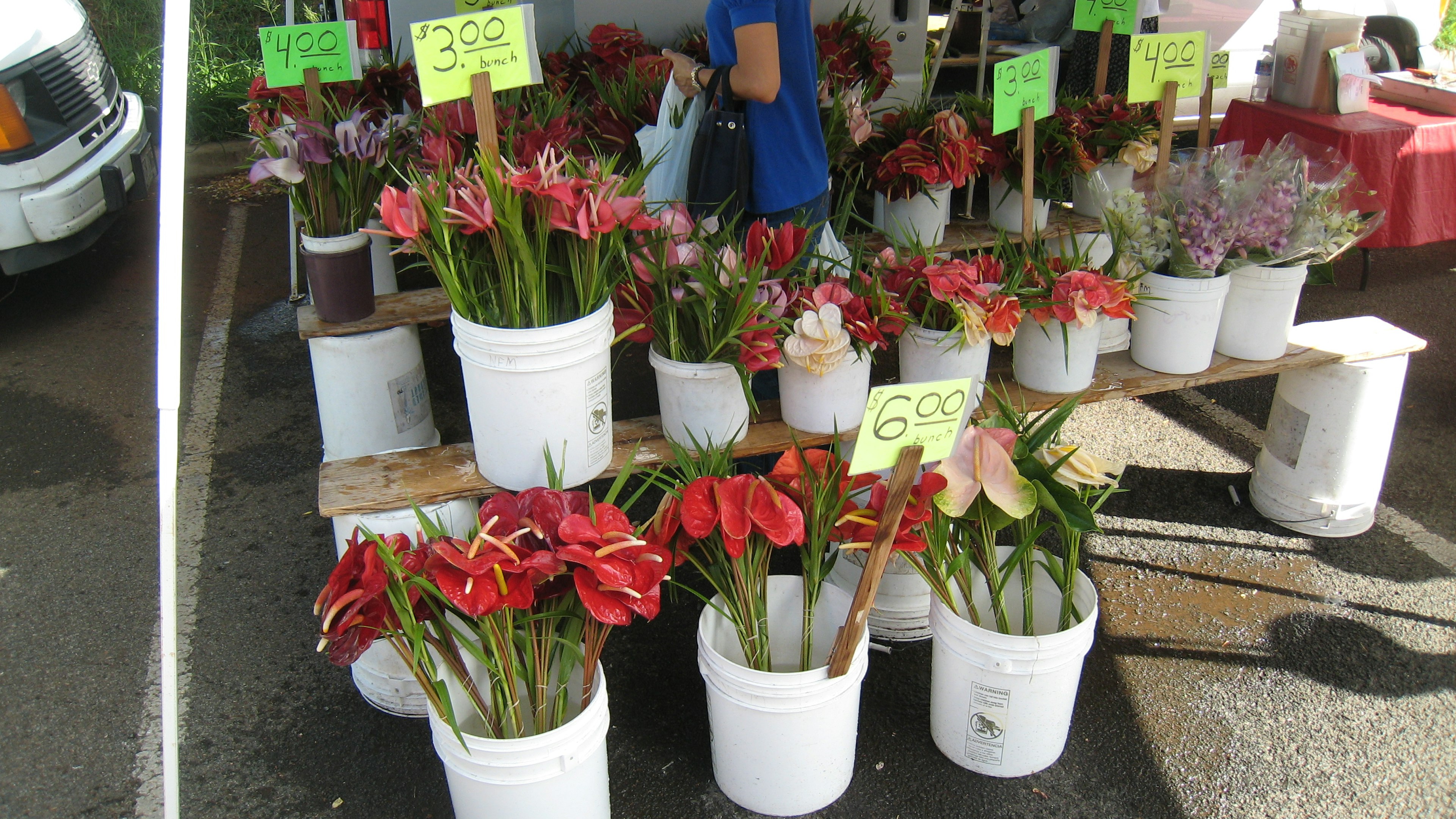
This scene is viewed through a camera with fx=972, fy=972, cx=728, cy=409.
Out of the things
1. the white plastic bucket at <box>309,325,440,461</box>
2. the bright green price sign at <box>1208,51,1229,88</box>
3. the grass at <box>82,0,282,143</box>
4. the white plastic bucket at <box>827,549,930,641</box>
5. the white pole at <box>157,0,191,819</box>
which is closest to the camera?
the white pole at <box>157,0,191,819</box>

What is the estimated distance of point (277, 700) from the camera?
210 cm

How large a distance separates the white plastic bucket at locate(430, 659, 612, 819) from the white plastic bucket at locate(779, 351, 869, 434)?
2.29 feet

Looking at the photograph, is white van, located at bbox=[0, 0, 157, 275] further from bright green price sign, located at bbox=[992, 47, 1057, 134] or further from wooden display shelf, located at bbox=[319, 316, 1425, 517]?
bright green price sign, located at bbox=[992, 47, 1057, 134]

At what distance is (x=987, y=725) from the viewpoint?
71.8 inches

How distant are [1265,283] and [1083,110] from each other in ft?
3.34

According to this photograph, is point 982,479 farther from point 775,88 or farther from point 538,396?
point 775,88

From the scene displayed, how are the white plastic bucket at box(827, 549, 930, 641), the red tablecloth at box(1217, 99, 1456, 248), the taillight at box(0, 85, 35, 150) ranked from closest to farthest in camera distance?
1. the white plastic bucket at box(827, 549, 930, 641)
2. the taillight at box(0, 85, 35, 150)
3. the red tablecloth at box(1217, 99, 1456, 248)

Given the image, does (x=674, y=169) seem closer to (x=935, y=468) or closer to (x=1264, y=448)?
(x=935, y=468)

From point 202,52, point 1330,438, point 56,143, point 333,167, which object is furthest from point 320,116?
point 202,52

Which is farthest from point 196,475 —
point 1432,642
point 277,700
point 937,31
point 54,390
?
point 937,31

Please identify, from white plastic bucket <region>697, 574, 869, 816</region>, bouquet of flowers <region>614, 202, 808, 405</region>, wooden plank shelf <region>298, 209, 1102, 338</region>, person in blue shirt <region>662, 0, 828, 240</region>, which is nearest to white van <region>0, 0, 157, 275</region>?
wooden plank shelf <region>298, 209, 1102, 338</region>

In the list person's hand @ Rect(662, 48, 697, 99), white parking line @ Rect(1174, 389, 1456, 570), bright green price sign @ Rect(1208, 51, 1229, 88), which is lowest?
white parking line @ Rect(1174, 389, 1456, 570)

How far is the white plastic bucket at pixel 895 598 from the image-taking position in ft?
7.16

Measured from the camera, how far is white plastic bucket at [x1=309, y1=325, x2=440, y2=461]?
2.46 meters
